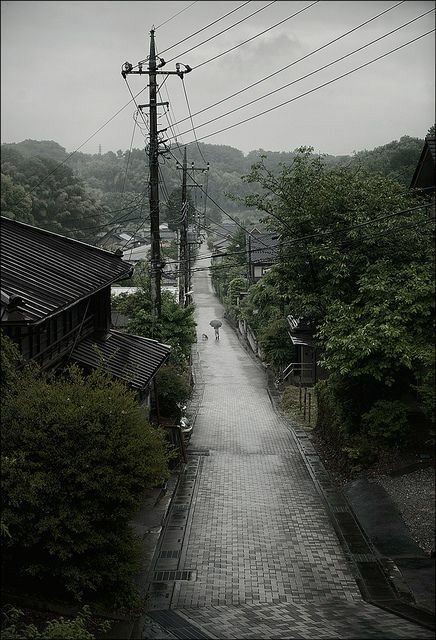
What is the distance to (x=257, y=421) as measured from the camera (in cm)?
2733

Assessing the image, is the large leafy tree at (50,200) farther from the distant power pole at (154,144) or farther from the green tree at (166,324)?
the distant power pole at (154,144)

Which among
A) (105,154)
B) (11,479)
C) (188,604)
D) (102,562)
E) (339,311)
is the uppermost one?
(105,154)

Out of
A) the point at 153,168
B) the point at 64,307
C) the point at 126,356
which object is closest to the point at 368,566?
the point at 64,307

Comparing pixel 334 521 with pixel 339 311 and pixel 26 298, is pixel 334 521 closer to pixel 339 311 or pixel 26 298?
pixel 339 311

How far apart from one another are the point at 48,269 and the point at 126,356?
4594 millimetres

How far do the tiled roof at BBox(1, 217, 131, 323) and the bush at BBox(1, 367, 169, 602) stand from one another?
1.83 m

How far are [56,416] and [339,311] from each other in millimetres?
8880

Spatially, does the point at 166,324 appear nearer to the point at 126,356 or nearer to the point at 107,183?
the point at 126,356

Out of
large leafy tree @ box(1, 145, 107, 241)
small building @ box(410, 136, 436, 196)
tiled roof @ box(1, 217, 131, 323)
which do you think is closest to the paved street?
tiled roof @ box(1, 217, 131, 323)

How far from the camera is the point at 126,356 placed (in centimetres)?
1858

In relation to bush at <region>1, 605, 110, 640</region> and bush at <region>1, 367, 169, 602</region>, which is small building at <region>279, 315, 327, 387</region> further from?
bush at <region>1, 605, 110, 640</region>

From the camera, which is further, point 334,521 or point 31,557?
point 334,521

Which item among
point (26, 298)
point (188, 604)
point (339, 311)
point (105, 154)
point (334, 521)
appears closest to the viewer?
point (188, 604)

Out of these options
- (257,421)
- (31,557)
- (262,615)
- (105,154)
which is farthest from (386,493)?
(105,154)
